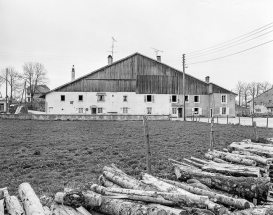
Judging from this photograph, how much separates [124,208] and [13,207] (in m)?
1.80

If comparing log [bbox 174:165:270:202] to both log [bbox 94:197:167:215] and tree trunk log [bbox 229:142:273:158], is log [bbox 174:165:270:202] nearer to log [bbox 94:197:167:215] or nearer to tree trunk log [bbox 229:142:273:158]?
log [bbox 94:197:167:215]

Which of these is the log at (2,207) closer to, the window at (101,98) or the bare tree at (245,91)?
the window at (101,98)

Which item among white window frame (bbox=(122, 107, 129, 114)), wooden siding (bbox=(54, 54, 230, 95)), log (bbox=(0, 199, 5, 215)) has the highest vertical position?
wooden siding (bbox=(54, 54, 230, 95))

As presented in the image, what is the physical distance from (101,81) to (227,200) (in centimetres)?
4311

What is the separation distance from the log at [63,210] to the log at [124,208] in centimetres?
37

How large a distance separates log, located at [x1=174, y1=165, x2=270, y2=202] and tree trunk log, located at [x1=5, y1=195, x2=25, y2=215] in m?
3.56

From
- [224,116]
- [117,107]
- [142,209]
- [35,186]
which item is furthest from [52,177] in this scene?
[224,116]

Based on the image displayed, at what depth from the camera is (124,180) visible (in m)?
5.33

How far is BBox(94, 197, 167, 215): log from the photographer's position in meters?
3.62

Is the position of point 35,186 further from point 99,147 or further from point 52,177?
point 99,147

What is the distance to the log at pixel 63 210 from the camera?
12.9ft

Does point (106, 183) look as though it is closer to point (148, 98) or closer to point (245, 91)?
point (148, 98)

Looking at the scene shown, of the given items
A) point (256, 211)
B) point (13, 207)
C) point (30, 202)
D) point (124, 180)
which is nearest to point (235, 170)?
point (256, 211)

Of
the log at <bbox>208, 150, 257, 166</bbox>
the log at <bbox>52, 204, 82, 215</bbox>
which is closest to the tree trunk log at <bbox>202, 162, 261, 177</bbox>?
the log at <bbox>208, 150, 257, 166</bbox>
